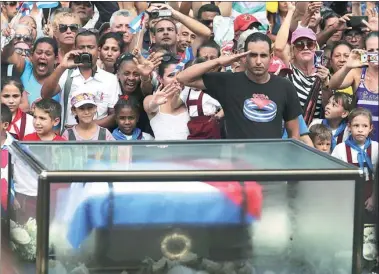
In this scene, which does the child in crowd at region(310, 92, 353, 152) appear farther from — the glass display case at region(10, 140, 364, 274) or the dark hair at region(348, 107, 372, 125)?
the glass display case at region(10, 140, 364, 274)

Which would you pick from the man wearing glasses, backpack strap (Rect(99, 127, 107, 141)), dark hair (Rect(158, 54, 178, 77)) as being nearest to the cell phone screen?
dark hair (Rect(158, 54, 178, 77))

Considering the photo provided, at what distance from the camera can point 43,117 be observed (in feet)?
19.1

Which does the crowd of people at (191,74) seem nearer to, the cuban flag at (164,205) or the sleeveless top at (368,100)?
the sleeveless top at (368,100)

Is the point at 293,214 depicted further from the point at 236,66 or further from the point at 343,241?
the point at 236,66

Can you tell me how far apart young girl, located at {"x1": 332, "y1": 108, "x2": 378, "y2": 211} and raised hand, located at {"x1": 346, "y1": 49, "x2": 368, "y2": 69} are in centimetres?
42

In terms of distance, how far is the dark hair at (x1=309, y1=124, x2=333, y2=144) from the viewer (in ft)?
20.3

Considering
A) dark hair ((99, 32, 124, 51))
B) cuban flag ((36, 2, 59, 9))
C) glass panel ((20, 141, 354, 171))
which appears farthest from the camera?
cuban flag ((36, 2, 59, 9))

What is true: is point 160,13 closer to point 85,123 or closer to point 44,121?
point 85,123

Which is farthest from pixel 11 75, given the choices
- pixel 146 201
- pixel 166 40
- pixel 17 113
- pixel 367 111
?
pixel 146 201

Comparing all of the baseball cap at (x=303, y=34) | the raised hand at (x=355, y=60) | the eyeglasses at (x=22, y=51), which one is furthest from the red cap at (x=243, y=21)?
the eyeglasses at (x=22, y=51)

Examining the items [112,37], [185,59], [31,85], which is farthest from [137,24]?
[31,85]

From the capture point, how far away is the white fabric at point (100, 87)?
20.6 ft

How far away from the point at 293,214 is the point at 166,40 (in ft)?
13.8

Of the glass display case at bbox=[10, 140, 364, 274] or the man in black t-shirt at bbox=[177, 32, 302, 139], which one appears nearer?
the glass display case at bbox=[10, 140, 364, 274]
